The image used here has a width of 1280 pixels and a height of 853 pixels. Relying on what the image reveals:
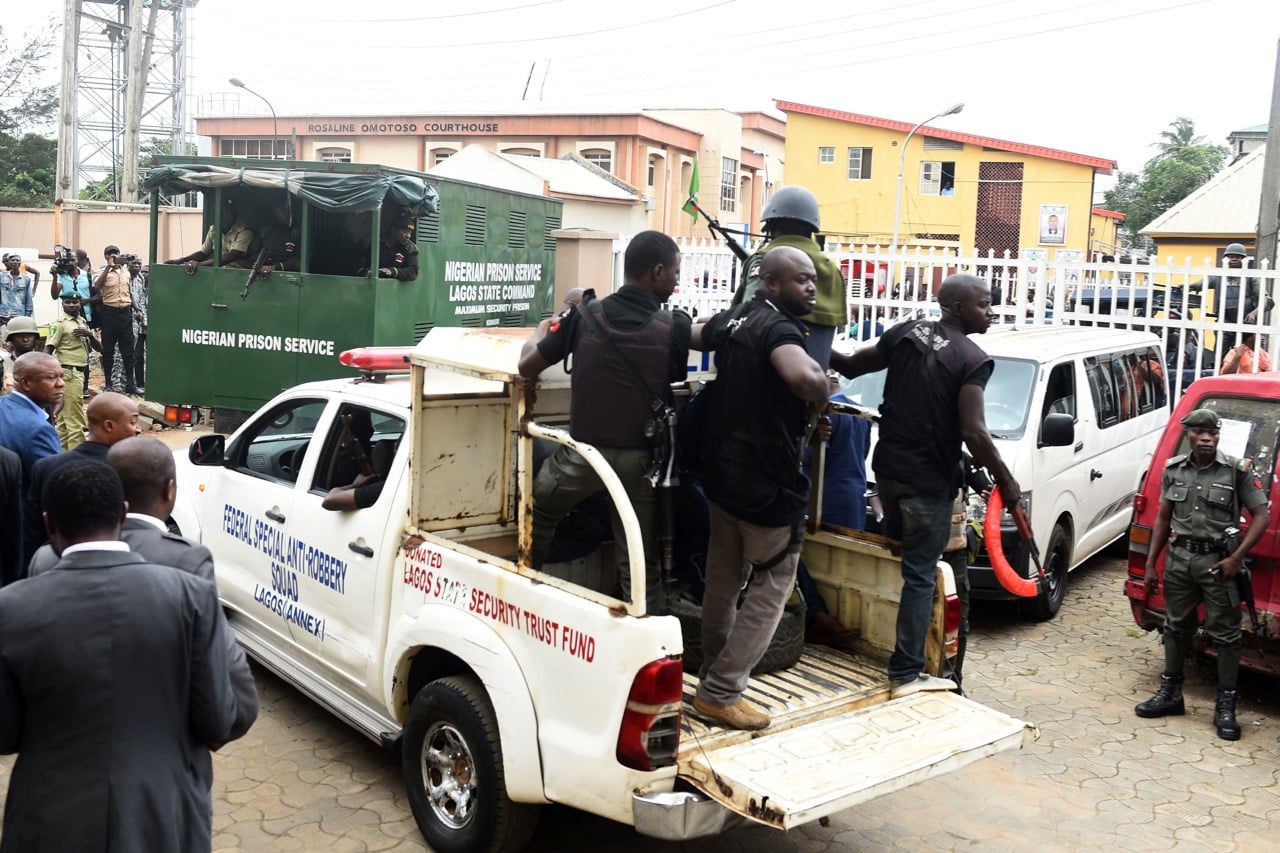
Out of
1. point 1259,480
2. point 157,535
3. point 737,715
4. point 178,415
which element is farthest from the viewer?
point 178,415

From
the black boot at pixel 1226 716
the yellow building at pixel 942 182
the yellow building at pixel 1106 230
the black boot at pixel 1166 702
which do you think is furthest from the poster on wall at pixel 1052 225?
the black boot at pixel 1226 716

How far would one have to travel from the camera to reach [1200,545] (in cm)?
598

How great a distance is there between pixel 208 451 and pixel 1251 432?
17.7 feet

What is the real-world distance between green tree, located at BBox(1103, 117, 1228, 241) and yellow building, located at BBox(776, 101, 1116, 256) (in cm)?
2201

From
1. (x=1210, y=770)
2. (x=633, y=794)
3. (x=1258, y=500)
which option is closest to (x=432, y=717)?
(x=633, y=794)

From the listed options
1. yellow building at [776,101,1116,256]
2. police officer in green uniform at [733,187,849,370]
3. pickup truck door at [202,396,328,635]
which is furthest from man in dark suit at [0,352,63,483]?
yellow building at [776,101,1116,256]

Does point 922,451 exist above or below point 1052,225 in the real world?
below

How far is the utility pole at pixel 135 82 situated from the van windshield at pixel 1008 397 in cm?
2389

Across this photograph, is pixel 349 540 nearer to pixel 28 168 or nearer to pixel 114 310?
pixel 114 310

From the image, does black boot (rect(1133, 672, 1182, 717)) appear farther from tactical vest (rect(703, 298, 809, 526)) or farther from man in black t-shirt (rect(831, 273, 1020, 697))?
tactical vest (rect(703, 298, 809, 526))

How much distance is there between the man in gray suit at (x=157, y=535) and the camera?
9.41ft

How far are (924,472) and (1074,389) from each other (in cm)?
382

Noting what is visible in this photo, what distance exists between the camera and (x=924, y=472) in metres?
4.75

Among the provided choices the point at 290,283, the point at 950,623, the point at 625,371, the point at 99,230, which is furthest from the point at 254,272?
the point at 99,230
